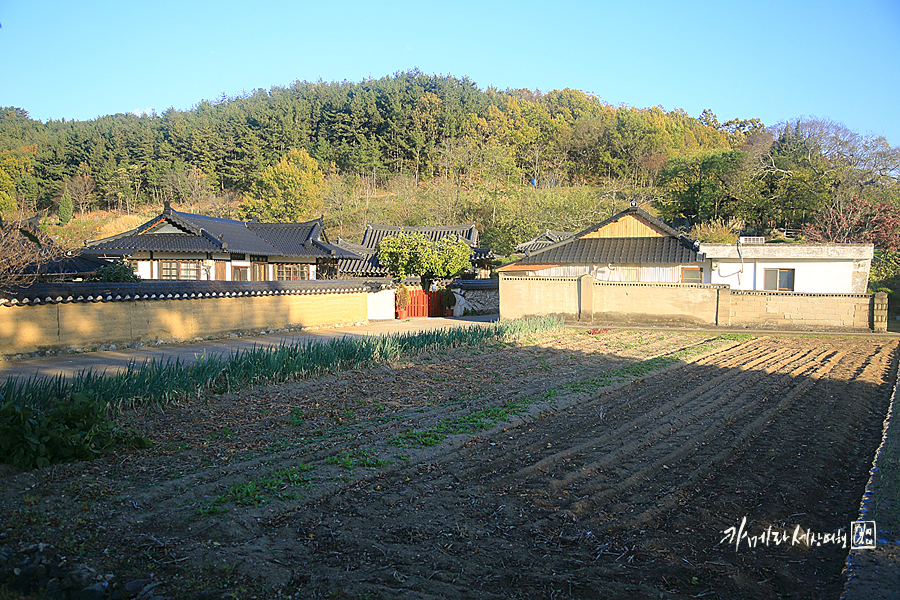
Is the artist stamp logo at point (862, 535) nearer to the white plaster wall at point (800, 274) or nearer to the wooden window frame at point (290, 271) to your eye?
the white plaster wall at point (800, 274)

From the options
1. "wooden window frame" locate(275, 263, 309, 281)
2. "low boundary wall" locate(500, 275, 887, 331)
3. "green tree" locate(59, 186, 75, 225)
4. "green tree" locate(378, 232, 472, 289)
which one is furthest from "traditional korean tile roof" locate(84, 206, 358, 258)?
"green tree" locate(59, 186, 75, 225)

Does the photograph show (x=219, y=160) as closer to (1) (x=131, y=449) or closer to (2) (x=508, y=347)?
(2) (x=508, y=347)

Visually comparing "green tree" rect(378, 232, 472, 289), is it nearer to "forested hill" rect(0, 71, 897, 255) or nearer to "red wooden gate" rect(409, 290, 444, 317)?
"red wooden gate" rect(409, 290, 444, 317)

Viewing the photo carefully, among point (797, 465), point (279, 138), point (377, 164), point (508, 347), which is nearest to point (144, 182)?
point (279, 138)

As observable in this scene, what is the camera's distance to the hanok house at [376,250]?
31272 mm

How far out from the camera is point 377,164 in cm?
6294

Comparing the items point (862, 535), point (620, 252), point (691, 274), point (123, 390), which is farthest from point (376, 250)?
point (862, 535)

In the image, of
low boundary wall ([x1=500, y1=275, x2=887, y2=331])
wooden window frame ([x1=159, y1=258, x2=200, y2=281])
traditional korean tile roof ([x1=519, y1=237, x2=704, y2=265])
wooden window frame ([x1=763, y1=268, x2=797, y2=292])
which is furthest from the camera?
wooden window frame ([x1=159, y1=258, x2=200, y2=281])

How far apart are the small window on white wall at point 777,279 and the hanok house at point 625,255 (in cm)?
A: 250

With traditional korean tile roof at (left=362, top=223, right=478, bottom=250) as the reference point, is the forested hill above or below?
above

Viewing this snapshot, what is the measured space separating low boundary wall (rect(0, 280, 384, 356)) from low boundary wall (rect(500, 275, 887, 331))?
24.2 feet

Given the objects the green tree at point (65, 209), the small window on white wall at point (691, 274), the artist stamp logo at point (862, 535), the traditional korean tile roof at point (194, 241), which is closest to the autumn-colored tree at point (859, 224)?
the small window on white wall at point (691, 274)

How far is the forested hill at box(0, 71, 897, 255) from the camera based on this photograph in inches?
1796

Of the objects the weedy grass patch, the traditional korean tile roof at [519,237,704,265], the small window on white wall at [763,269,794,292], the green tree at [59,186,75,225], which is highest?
the green tree at [59,186,75,225]
